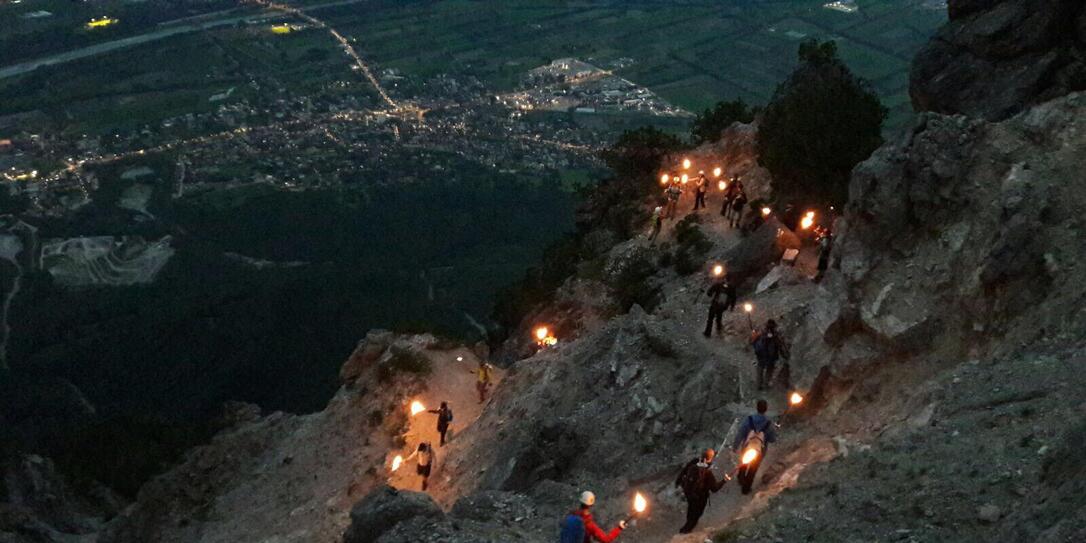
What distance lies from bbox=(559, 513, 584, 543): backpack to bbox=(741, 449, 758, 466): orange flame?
5.37 m

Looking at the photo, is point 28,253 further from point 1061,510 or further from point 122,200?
point 1061,510

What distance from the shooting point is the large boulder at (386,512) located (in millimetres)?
22078

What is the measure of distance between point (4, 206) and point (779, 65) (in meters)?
142

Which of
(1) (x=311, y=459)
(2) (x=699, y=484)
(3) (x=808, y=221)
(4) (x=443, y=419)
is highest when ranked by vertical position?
(2) (x=699, y=484)

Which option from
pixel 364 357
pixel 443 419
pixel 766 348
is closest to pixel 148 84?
pixel 364 357

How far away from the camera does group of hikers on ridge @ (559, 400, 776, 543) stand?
61.7 feet

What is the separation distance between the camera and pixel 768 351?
2697 cm

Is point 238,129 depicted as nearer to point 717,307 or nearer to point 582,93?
point 582,93

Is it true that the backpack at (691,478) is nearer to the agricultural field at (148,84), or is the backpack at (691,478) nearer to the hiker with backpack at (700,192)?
the hiker with backpack at (700,192)

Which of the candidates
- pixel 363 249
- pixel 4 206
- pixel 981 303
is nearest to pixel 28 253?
pixel 4 206

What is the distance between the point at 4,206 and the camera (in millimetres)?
131875

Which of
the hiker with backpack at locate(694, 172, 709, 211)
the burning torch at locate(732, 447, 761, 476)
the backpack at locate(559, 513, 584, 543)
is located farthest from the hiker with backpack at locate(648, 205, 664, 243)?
the backpack at locate(559, 513, 584, 543)

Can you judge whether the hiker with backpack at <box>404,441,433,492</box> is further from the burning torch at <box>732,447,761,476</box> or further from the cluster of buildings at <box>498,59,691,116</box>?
the cluster of buildings at <box>498,59,691,116</box>

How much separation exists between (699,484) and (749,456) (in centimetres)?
212
